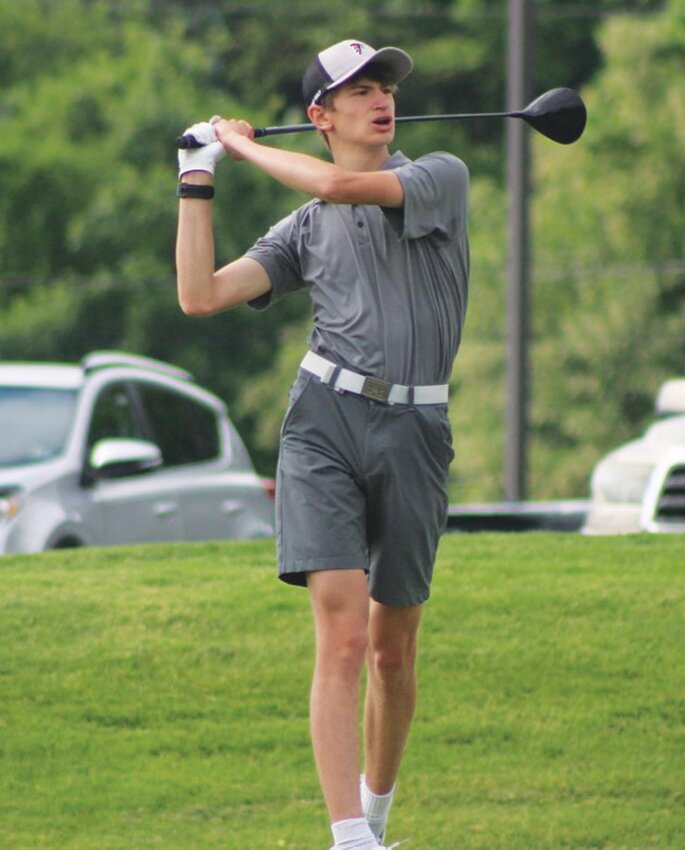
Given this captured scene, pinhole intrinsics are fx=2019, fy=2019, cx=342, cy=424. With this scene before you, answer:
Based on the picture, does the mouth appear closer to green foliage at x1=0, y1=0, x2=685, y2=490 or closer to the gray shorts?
the gray shorts

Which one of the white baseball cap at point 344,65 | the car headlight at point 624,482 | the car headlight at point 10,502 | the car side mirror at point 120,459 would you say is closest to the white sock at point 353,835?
the white baseball cap at point 344,65

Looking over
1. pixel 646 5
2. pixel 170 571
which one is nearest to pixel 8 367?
pixel 170 571

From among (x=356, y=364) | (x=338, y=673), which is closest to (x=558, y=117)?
(x=356, y=364)

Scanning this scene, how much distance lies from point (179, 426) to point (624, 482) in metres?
2.60

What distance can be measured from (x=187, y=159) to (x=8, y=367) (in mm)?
Result: 6302

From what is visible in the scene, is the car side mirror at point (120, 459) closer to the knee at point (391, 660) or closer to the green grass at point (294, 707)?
the green grass at point (294, 707)

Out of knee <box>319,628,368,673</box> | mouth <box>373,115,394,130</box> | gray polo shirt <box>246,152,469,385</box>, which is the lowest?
knee <box>319,628,368,673</box>

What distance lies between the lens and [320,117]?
17.3ft

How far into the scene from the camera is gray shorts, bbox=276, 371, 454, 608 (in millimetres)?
5039

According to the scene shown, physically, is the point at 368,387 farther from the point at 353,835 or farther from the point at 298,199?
the point at 298,199

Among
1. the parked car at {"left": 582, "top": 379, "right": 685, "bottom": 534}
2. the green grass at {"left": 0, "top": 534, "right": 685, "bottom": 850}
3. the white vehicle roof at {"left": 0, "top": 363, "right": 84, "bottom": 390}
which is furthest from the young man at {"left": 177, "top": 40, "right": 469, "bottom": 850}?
the white vehicle roof at {"left": 0, "top": 363, "right": 84, "bottom": 390}

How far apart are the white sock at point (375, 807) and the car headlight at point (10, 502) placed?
463 centimetres

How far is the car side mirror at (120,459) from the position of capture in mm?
10202

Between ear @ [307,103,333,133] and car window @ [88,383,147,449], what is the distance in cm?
546
